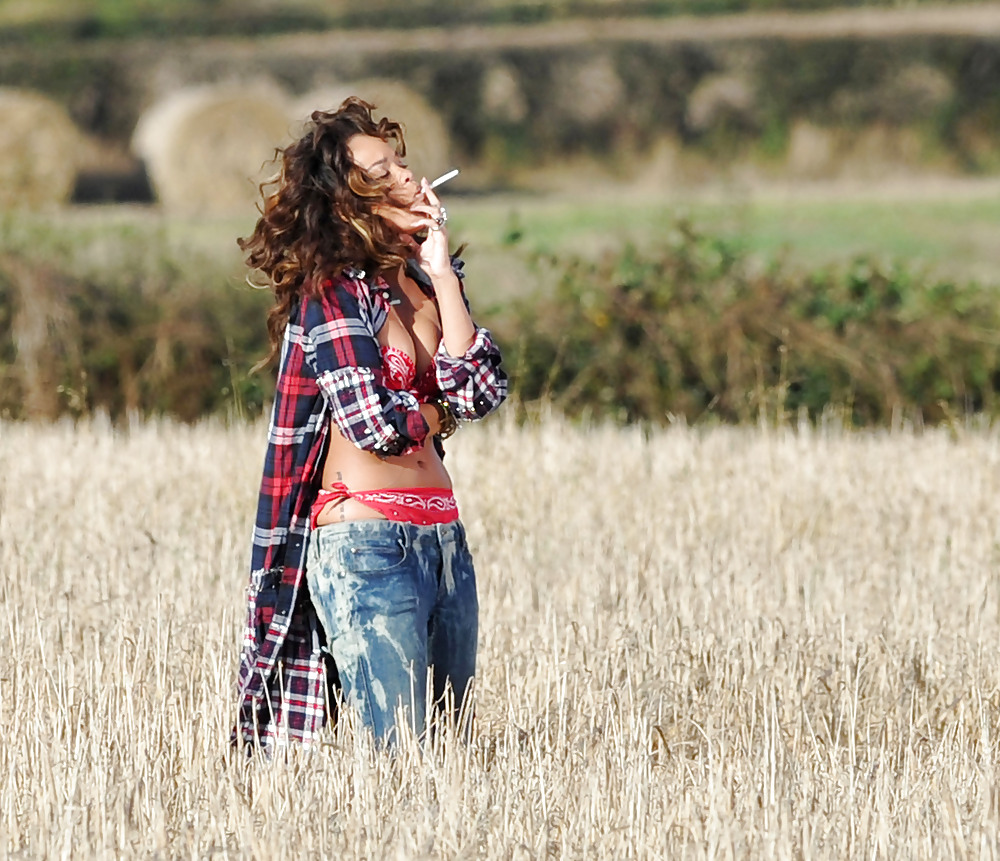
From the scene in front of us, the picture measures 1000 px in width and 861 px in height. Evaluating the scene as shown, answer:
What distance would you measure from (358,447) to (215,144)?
19.7 meters

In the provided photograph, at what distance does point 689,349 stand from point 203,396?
9.81ft

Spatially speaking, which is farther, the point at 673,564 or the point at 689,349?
the point at 689,349

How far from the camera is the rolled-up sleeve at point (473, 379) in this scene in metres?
4.27

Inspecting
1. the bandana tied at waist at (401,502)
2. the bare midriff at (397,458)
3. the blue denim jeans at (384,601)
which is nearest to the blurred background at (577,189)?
the bare midriff at (397,458)

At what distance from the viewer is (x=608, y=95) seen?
1310 inches

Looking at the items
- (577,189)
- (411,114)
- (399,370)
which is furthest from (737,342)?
(577,189)

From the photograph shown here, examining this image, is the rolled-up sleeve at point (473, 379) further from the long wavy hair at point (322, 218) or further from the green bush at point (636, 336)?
the green bush at point (636, 336)

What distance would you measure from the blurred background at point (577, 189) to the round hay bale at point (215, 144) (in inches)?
1.5

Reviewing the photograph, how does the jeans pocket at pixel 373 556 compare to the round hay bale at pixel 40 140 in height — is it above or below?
below

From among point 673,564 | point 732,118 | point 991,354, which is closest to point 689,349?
point 991,354

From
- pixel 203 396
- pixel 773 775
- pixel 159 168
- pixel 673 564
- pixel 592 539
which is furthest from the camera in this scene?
pixel 159 168

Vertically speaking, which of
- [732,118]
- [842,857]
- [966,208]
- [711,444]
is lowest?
[842,857]

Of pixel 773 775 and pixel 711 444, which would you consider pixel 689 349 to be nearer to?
pixel 711 444

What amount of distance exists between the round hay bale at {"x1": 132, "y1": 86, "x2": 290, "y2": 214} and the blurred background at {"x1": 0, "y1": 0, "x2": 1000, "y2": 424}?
1.5 inches
